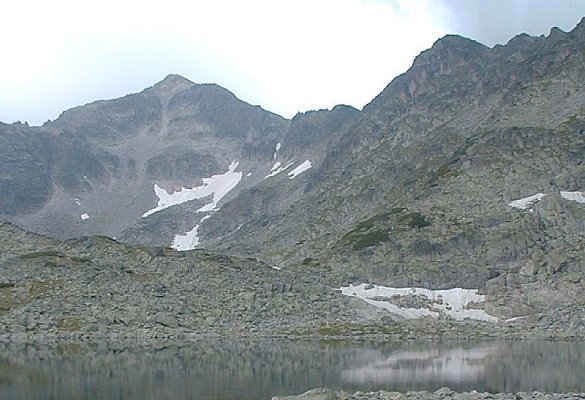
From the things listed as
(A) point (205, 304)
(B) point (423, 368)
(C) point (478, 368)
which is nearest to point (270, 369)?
(B) point (423, 368)

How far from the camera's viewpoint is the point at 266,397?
4709 cm

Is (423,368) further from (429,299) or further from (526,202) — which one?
(526,202)

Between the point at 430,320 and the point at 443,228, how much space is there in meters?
39.1

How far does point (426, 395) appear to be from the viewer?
1832 inches

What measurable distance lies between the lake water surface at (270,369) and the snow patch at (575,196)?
66554 mm

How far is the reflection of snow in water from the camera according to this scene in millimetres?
56172

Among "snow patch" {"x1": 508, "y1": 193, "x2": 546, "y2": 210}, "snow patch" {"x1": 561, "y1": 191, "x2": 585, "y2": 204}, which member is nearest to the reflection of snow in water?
"snow patch" {"x1": 508, "y1": 193, "x2": 546, "y2": 210}

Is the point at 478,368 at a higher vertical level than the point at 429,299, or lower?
lower

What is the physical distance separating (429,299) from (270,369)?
63569 millimetres

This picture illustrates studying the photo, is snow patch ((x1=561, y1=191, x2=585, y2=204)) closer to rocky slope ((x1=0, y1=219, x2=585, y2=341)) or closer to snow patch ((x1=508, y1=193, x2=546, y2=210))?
snow patch ((x1=508, y1=193, x2=546, y2=210))

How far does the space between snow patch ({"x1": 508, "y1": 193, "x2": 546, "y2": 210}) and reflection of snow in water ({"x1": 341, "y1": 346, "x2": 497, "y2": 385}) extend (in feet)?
241

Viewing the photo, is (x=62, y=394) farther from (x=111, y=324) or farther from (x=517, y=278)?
(x=517, y=278)

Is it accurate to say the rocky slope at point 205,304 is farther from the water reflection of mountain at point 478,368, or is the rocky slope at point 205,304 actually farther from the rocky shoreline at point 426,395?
the rocky shoreline at point 426,395

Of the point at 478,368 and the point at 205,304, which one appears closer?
the point at 478,368
